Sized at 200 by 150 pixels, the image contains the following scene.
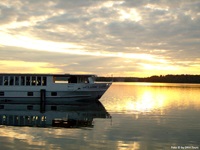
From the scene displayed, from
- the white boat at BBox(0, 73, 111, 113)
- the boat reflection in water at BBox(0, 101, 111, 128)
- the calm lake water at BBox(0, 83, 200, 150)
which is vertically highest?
the white boat at BBox(0, 73, 111, 113)

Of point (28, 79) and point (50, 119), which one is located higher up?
point (28, 79)

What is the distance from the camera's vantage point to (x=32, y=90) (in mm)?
41312

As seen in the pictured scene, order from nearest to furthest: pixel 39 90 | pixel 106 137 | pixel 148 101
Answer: pixel 106 137, pixel 39 90, pixel 148 101

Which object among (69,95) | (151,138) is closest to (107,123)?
(151,138)

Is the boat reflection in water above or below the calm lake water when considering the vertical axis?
above

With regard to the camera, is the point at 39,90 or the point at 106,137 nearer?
the point at 106,137

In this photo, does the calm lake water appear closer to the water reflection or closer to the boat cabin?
the water reflection

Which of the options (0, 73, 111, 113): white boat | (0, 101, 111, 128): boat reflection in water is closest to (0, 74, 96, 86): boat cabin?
(0, 73, 111, 113): white boat

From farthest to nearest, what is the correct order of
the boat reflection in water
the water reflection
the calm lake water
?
the water reflection, the boat reflection in water, the calm lake water

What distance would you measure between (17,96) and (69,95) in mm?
7360

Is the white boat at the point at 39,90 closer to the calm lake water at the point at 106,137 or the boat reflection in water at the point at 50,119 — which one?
the boat reflection in water at the point at 50,119

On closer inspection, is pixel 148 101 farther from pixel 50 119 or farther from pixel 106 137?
pixel 106 137

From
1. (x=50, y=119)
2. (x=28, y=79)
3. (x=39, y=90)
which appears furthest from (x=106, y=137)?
(x=28, y=79)

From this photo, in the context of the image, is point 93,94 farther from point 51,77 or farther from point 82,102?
point 51,77
